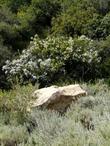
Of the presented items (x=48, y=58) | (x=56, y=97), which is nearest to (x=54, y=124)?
(x=56, y=97)

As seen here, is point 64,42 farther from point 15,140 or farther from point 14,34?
point 15,140

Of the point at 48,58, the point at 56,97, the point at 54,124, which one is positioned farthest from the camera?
the point at 48,58

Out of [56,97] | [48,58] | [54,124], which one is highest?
[48,58]

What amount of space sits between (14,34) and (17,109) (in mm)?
12063

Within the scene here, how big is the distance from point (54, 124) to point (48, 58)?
879cm

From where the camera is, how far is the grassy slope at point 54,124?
4.78 metres

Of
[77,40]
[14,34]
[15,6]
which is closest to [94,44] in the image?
[77,40]

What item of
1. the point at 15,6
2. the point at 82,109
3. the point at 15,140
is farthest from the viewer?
the point at 15,6

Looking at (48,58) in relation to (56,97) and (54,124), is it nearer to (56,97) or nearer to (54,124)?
(56,97)

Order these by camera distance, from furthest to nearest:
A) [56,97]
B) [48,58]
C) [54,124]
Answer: [48,58] < [56,97] < [54,124]

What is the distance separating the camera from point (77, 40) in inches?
592

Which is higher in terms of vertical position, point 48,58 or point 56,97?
A: point 48,58

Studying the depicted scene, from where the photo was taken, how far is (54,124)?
19.4 feet

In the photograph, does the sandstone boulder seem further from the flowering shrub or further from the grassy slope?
the flowering shrub
